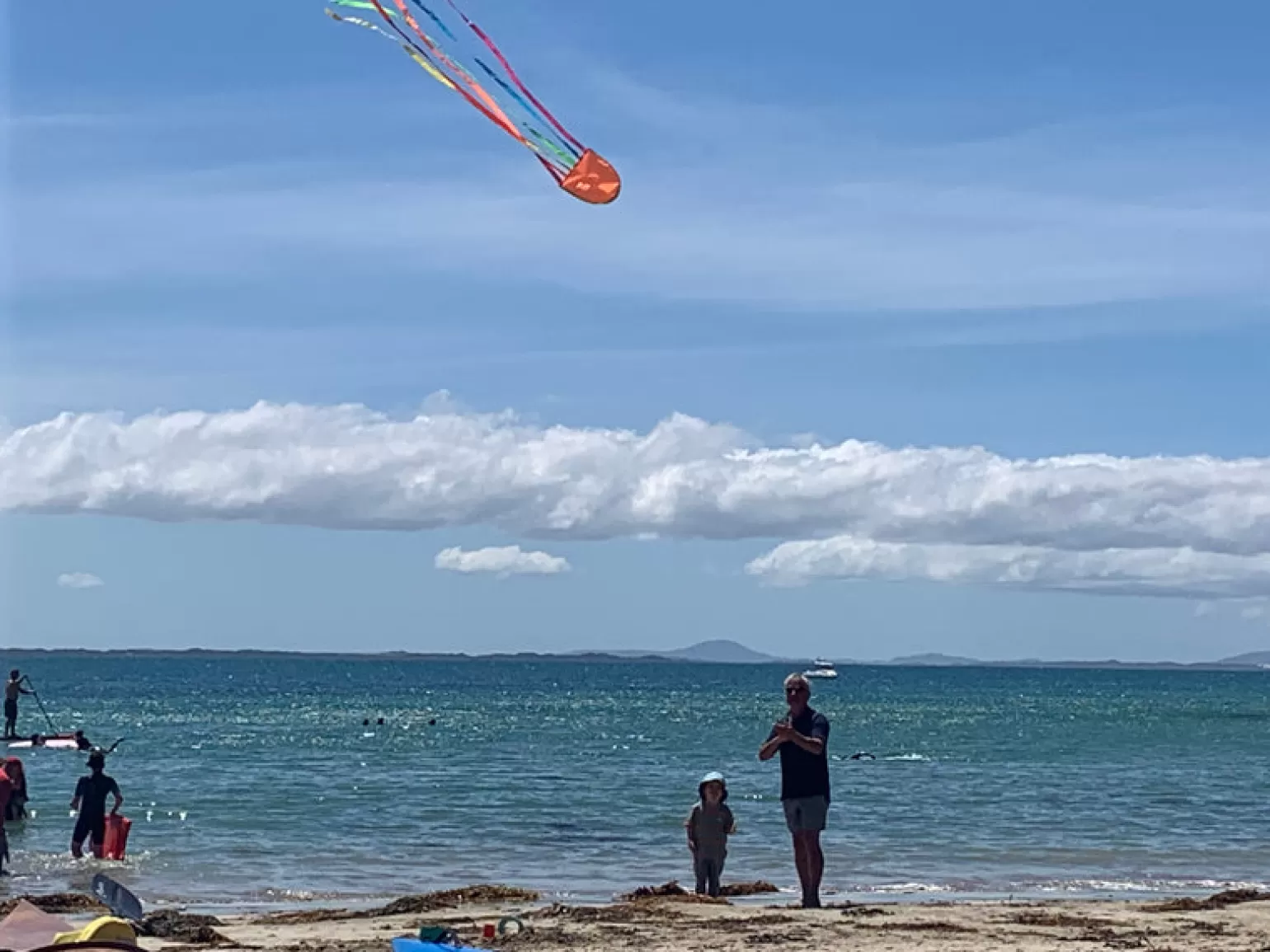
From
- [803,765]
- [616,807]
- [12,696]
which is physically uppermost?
[12,696]

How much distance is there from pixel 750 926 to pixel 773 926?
150 millimetres

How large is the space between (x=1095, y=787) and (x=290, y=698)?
73722mm

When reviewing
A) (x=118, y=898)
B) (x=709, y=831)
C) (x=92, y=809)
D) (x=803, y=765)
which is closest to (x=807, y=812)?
(x=803, y=765)

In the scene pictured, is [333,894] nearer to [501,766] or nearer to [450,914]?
[450,914]

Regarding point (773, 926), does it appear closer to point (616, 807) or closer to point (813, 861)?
point (813, 861)

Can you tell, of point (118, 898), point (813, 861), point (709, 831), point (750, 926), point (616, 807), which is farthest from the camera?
point (616, 807)

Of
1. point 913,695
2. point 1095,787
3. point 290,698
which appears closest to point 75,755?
point 1095,787

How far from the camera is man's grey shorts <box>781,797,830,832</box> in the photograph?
12.5 metres

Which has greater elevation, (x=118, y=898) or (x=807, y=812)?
(x=807, y=812)

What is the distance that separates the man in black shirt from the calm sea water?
14.4 ft

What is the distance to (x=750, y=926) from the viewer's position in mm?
11930

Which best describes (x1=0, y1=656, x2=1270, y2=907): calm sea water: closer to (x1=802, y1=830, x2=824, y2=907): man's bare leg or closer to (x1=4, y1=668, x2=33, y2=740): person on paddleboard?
(x1=4, y1=668, x2=33, y2=740): person on paddleboard

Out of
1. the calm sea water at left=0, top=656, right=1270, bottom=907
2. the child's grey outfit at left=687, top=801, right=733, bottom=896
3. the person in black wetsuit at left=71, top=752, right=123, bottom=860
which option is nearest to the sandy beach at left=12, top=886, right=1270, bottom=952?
the child's grey outfit at left=687, top=801, right=733, bottom=896

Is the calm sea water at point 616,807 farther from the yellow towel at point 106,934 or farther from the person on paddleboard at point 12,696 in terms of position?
the yellow towel at point 106,934
